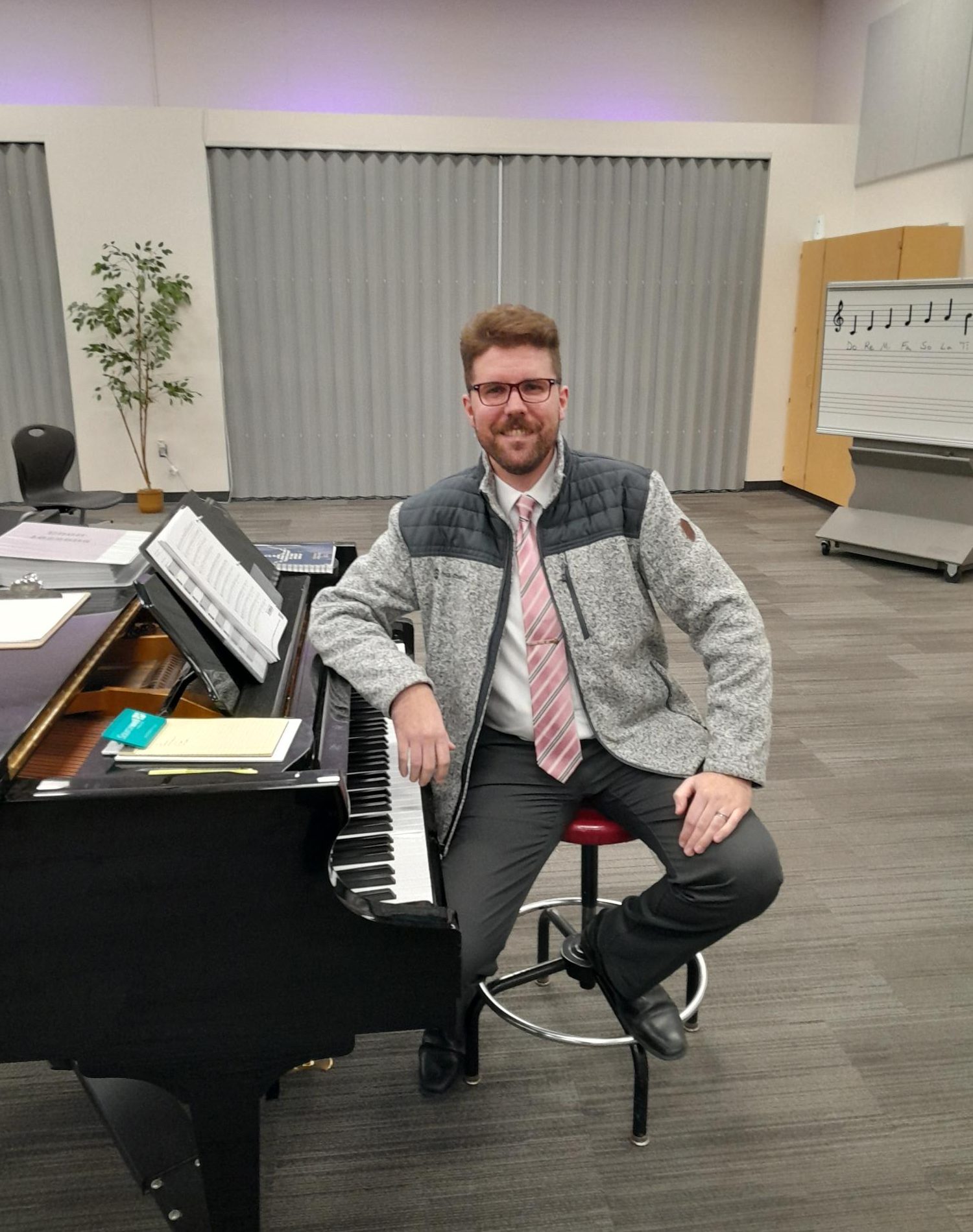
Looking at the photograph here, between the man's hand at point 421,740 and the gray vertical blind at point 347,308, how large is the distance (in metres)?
5.87

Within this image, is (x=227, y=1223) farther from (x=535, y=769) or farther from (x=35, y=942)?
(x=535, y=769)

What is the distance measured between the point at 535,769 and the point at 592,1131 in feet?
2.18

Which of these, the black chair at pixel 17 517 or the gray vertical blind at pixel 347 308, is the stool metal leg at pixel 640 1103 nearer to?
the black chair at pixel 17 517

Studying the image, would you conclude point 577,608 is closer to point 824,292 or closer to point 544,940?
point 544,940

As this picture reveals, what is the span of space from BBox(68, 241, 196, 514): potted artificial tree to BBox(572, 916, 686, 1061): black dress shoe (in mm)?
5811

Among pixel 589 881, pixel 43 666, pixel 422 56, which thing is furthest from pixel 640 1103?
pixel 422 56

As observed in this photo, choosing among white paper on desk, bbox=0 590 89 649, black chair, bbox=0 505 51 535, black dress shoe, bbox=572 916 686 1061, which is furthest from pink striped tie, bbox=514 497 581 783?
black chair, bbox=0 505 51 535

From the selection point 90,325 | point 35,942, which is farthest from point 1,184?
point 35,942

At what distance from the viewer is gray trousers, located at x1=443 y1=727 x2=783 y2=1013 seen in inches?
63.0

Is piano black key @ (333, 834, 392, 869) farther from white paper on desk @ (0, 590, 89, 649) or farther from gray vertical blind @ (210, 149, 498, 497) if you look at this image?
gray vertical blind @ (210, 149, 498, 497)

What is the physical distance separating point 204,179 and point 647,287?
319cm

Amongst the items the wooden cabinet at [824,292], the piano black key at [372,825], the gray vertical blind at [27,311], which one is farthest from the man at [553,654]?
the gray vertical blind at [27,311]

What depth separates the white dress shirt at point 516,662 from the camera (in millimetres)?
1745

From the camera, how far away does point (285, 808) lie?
1145 millimetres
